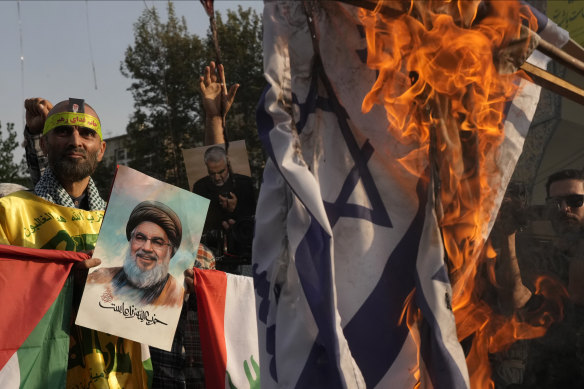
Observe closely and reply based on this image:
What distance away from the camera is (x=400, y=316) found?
2.20 m

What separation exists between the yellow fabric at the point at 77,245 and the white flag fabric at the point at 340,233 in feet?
4.22

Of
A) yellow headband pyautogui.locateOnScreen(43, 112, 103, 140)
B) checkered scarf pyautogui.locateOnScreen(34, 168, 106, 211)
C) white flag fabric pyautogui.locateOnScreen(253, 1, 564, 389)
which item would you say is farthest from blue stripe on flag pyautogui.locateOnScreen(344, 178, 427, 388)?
yellow headband pyautogui.locateOnScreen(43, 112, 103, 140)

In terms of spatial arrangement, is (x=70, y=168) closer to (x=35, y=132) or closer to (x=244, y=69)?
(x=35, y=132)

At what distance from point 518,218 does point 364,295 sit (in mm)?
1292

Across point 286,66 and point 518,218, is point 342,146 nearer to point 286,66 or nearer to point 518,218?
point 286,66

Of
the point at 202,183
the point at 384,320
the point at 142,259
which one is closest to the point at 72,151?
the point at 142,259

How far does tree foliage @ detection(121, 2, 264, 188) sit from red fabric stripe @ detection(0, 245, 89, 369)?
19263 mm

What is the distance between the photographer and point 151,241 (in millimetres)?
3402

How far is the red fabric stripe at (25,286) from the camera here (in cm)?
311

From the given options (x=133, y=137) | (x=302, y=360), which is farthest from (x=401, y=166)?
(x=133, y=137)

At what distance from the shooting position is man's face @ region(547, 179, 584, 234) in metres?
3.45

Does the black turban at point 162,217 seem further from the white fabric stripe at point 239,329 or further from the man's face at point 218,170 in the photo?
the man's face at point 218,170

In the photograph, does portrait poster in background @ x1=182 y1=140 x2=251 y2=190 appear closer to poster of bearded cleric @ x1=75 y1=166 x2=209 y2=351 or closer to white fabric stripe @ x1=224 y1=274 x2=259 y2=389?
white fabric stripe @ x1=224 y1=274 x2=259 y2=389

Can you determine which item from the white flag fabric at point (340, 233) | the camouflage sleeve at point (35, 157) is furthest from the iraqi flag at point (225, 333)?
the white flag fabric at point (340, 233)
